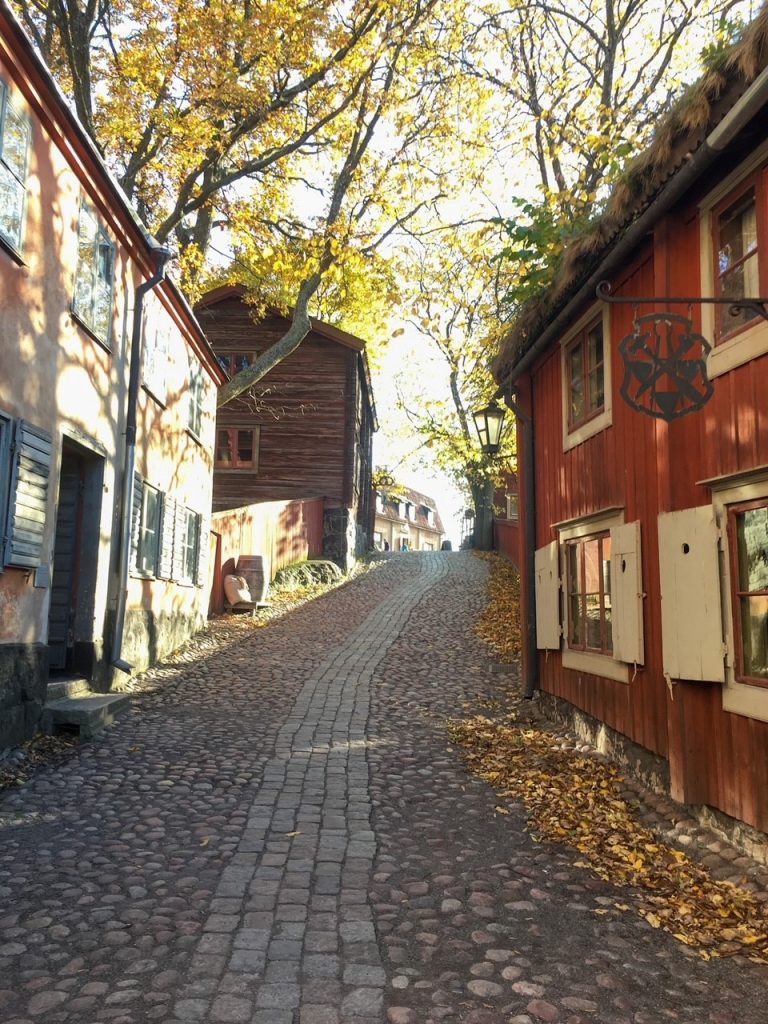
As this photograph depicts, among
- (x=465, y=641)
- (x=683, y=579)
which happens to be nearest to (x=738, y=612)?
(x=683, y=579)

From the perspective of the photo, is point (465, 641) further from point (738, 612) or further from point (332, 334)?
point (332, 334)

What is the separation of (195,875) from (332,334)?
21.0 meters

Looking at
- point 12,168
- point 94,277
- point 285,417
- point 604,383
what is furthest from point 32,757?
point 285,417

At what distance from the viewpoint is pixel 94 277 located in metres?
8.62

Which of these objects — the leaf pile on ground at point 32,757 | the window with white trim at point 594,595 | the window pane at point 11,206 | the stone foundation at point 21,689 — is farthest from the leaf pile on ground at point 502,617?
the window pane at point 11,206

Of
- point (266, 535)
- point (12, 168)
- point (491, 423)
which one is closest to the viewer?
point (12, 168)

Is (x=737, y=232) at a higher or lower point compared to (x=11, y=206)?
lower

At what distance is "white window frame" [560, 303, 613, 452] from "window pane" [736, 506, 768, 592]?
2.22 metres

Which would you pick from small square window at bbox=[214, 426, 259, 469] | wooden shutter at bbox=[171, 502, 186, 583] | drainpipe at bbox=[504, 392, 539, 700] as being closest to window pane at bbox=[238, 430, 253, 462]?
small square window at bbox=[214, 426, 259, 469]

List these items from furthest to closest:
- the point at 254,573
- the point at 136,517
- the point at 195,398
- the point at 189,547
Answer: the point at 254,573, the point at 195,398, the point at 189,547, the point at 136,517

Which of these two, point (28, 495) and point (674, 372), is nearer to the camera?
point (674, 372)

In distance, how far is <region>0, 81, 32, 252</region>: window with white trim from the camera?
6414 millimetres

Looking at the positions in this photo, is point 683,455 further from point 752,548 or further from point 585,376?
point 585,376

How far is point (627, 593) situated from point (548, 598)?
89.9 inches
